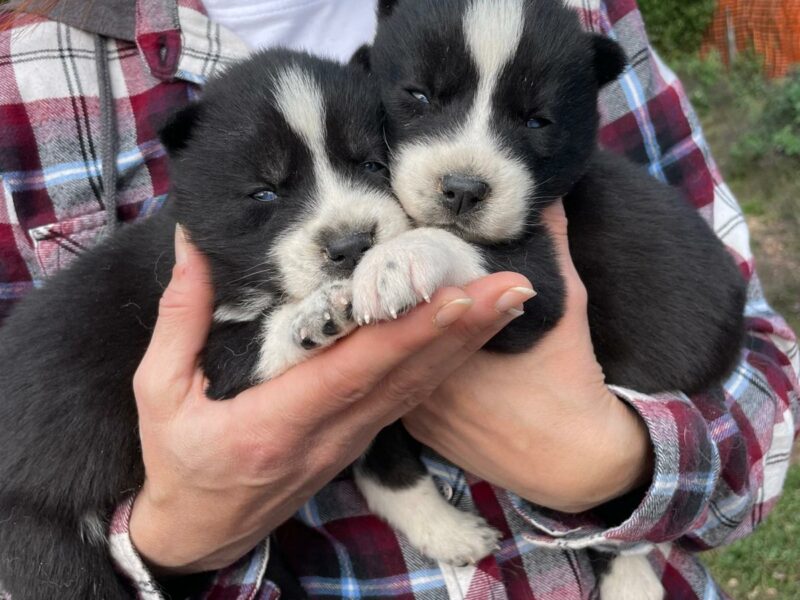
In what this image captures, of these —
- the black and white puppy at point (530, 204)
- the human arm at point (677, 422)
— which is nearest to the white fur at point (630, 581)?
the black and white puppy at point (530, 204)

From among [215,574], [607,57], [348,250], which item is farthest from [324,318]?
[607,57]

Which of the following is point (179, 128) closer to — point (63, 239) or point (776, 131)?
point (63, 239)

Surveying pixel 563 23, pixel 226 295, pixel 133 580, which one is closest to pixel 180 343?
pixel 226 295

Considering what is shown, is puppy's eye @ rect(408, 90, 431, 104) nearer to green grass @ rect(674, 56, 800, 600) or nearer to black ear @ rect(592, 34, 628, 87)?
black ear @ rect(592, 34, 628, 87)

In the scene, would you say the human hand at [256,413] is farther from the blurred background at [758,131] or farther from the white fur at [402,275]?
the blurred background at [758,131]

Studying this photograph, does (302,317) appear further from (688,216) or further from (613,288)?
(688,216)
